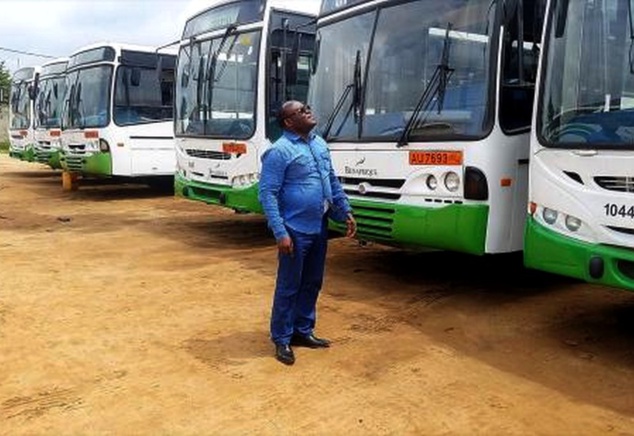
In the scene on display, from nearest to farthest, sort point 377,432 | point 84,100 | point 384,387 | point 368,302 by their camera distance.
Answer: point 377,432 → point 384,387 → point 368,302 → point 84,100

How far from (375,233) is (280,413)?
104 inches

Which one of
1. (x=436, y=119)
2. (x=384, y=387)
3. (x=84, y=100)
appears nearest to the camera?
(x=384, y=387)

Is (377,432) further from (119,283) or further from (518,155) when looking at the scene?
(119,283)

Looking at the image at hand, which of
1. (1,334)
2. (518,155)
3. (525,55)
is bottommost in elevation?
(1,334)

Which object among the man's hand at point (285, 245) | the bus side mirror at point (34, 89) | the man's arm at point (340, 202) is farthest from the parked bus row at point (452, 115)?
the bus side mirror at point (34, 89)

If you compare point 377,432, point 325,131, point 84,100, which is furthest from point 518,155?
point 84,100

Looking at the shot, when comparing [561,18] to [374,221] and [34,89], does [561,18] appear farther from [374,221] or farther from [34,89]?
[34,89]

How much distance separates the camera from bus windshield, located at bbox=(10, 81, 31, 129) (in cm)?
1912

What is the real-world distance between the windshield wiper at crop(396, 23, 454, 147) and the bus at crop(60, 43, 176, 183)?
26.4ft

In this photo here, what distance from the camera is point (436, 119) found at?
18.5 feet

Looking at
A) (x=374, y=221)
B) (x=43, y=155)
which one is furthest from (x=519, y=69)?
(x=43, y=155)

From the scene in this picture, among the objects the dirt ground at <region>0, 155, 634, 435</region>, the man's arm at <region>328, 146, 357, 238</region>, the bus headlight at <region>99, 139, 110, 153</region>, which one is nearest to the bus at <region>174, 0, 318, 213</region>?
the dirt ground at <region>0, 155, 634, 435</region>

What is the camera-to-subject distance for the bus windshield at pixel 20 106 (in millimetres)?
19119

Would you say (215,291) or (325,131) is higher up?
(325,131)
